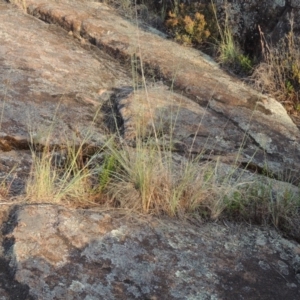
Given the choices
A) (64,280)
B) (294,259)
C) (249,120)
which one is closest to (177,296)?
(64,280)

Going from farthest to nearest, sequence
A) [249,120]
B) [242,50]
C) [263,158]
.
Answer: [242,50]
[249,120]
[263,158]

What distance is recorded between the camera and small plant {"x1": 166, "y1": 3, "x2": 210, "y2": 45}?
6426 millimetres

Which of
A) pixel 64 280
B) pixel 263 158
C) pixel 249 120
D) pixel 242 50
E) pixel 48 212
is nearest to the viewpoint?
pixel 64 280

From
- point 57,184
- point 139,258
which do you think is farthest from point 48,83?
point 139,258

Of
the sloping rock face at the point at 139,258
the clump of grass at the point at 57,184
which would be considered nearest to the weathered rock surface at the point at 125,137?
the sloping rock face at the point at 139,258

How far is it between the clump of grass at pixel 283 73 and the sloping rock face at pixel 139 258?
2.31m

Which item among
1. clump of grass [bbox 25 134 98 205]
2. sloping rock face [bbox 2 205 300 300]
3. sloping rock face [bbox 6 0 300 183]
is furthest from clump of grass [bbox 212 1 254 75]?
sloping rock face [bbox 2 205 300 300]

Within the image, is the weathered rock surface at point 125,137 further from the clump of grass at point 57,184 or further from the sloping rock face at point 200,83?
the clump of grass at point 57,184

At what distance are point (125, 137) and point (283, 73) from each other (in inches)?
78.3

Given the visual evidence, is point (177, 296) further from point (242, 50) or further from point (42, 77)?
point (242, 50)

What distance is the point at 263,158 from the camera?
4.55 meters

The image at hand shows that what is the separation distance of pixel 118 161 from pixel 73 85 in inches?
55.7

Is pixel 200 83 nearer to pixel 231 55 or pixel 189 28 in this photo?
pixel 231 55

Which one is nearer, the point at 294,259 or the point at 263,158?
the point at 294,259
